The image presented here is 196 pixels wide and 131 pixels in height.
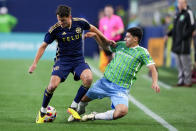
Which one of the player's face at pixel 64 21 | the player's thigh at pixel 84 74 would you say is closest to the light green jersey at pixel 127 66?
the player's thigh at pixel 84 74

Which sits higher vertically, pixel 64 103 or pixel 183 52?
pixel 183 52

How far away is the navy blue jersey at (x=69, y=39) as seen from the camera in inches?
313

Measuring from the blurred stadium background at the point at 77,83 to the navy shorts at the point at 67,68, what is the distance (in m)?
0.75

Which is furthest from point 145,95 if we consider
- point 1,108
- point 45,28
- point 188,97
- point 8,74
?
Result: point 45,28

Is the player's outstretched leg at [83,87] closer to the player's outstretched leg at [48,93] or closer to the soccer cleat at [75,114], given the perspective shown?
the soccer cleat at [75,114]

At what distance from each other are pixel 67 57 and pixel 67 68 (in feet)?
0.62

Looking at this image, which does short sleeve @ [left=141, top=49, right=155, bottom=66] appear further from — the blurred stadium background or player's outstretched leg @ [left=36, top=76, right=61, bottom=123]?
player's outstretched leg @ [left=36, top=76, right=61, bottom=123]

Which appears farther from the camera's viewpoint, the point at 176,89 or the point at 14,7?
the point at 14,7

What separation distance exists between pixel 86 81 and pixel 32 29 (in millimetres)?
20084

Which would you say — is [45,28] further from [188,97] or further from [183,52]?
[188,97]

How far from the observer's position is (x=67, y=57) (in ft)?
26.7

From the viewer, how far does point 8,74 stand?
16.1m

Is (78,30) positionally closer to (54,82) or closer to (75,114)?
(54,82)

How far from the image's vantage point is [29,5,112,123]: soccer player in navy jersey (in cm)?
788
